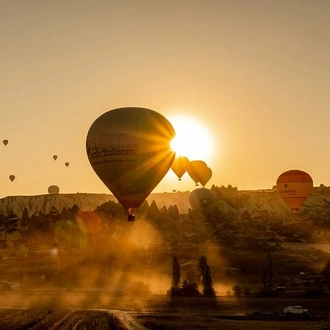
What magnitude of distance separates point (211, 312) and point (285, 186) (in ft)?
246

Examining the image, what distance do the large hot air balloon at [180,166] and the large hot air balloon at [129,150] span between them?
97563 mm

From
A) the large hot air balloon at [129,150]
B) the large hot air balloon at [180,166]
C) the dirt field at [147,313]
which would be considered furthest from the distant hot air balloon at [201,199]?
the large hot air balloon at [129,150]

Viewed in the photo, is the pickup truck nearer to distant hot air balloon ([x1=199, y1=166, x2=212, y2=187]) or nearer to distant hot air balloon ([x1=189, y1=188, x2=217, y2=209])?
distant hot air balloon ([x1=199, y1=166, x2=212, y2=187])

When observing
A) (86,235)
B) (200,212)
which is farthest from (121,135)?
(200,212)

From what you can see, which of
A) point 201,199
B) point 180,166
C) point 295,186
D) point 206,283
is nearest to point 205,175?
point 201,199

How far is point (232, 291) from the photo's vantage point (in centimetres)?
7750

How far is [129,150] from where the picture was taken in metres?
68.1

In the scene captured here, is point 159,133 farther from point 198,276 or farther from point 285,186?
point 285,186

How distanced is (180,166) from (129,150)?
104821 mm

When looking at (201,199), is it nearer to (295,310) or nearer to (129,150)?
(129,150)

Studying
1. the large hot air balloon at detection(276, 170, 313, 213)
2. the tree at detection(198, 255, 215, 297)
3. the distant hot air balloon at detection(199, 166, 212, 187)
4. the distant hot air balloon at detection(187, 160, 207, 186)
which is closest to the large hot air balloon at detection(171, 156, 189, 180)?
the distant hot air balloon at detection(187, 160, 207, 186)

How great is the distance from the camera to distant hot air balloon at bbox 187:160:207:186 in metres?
187

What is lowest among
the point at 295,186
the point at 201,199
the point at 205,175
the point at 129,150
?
the point at 201,199

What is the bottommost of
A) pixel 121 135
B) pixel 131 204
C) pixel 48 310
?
pixel 48 310
